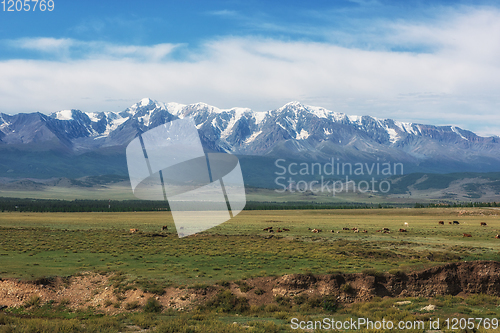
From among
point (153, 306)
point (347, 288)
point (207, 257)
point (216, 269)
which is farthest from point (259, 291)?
point (207, 257)

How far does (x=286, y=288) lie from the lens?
911 inches

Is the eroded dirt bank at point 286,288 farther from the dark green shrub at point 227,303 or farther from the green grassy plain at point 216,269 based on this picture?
the green grassy plain at point 216,269

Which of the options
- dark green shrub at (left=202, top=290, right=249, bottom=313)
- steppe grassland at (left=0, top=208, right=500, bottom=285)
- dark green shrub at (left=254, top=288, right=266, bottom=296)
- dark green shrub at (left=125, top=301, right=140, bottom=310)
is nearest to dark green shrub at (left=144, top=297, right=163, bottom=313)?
dark green shrub at (left=125, top=301, right=140, bottom=310)

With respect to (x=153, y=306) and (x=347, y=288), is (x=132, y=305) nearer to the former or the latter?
(x=153, y=306)

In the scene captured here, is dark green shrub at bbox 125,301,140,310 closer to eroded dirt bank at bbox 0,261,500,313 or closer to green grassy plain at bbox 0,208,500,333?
eroded dirt bank at bbox 0,261,500,313

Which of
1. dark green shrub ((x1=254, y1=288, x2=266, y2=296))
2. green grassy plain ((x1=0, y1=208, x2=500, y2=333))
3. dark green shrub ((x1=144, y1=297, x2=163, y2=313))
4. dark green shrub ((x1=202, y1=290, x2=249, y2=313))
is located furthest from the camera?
dark green shrub ((x1=254, y1=288, x2=266, y2=296))

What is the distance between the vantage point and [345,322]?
17797mm

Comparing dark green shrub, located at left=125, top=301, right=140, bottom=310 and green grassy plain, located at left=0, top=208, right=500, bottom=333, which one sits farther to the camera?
dark green shrub, located at left=125, top=301, right=140, bottom=310

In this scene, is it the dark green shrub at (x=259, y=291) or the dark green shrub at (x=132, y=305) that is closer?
the dark green shrub at (x=132, y=305)

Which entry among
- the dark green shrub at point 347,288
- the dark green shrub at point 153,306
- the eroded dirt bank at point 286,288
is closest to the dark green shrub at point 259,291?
the eroded dirt bank at point 286,288

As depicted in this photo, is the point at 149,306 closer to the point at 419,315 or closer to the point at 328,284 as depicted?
the point at 328,284

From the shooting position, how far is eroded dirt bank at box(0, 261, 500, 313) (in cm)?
2200

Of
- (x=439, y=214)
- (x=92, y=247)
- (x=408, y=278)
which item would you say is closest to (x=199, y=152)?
(x=408, y=278)

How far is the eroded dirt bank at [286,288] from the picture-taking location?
22000mm
